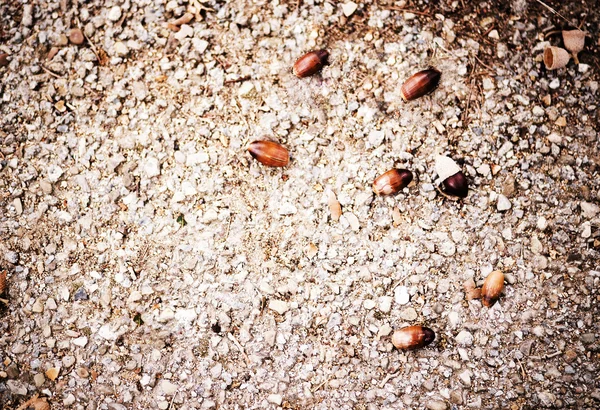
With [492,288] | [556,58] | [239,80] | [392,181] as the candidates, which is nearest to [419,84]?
[392,181]

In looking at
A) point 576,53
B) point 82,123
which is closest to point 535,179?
point 576,53

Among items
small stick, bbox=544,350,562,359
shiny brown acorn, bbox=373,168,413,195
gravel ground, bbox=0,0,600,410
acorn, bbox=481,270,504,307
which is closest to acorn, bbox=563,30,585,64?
gravel ground, bbox=0,0,600,410

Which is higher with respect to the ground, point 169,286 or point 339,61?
point 339,61

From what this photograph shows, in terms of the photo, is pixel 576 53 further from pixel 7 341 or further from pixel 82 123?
pixel 7 341

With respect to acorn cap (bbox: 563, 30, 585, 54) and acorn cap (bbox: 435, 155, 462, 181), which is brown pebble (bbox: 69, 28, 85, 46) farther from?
acorn cap (bbox: 563, 30, 585, 54)

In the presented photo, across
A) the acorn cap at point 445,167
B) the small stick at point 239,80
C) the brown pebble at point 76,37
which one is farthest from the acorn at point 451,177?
the brown pebble at point 76,37

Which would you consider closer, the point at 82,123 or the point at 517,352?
the point at 517,352

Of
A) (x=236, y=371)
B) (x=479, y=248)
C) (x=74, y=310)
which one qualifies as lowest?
(x=236, y=371)

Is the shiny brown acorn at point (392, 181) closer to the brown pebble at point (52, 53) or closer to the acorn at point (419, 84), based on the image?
the acorn at point (419, 84)
